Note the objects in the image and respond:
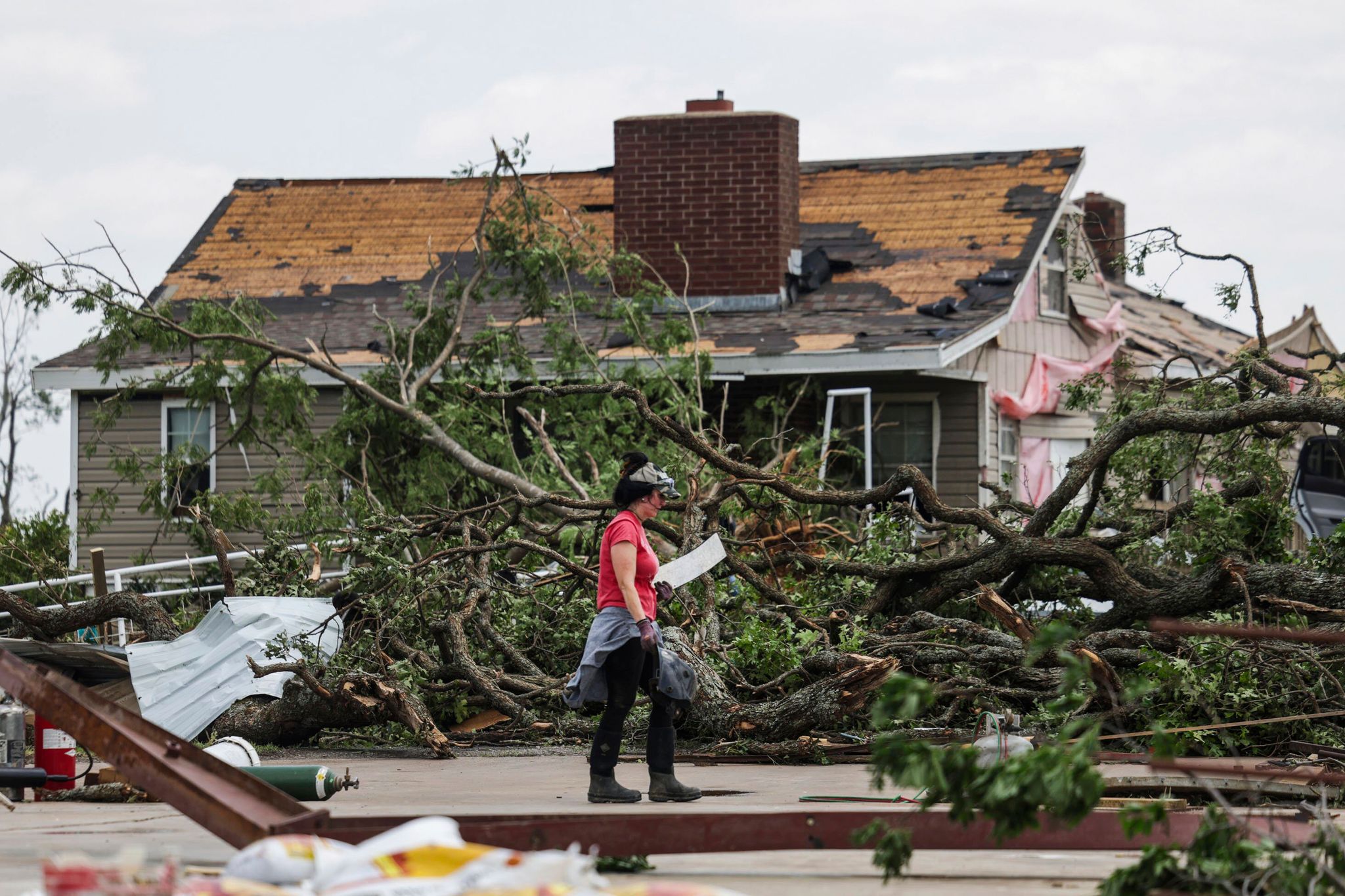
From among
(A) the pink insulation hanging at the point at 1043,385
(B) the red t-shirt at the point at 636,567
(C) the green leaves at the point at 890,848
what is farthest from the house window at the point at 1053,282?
(C) the green leaves at the point at 890,848

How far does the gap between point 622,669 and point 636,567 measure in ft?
1.53

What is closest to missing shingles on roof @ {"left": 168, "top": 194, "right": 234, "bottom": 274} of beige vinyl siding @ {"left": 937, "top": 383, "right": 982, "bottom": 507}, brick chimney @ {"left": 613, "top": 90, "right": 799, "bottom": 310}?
brick chimney @ {"left": 613, "top": 90, "right": 799, "bottom": 310}

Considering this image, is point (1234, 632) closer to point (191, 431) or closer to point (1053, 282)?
point (191, 431)

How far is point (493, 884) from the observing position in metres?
3.86

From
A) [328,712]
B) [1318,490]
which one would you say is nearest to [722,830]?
[328,712]

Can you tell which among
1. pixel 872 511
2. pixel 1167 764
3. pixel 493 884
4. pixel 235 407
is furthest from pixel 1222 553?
pixel 235 407

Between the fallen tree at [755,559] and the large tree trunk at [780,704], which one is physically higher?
the fallen tree at [755,559]

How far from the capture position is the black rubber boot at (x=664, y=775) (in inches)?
285

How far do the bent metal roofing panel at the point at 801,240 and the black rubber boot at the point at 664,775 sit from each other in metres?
8.87

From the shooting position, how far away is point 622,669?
7.26 m

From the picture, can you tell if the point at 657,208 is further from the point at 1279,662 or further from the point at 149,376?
the point at 1279,662

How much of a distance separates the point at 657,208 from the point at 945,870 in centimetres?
1438

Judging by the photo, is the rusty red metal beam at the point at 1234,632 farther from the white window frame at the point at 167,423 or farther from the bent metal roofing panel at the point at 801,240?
the white window frame at the point at 167,423

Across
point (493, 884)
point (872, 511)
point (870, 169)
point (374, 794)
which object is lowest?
point (374, 794)
